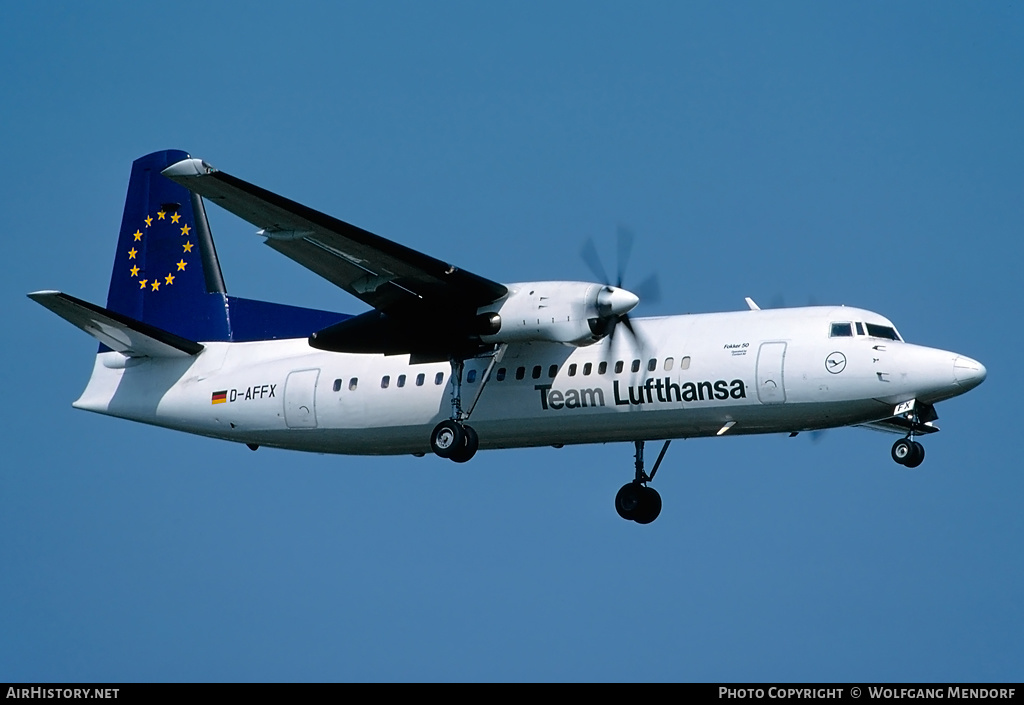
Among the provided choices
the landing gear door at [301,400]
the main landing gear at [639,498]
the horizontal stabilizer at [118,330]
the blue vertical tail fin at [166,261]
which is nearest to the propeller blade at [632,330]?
the main landing gear at [639,498]

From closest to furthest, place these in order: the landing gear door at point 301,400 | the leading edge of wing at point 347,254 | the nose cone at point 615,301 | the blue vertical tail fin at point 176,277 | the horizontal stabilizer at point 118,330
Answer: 1. the leading edge of wing at point 347,254
2. the nose cone at point 615,301
3. the horizontal stabilizer at point 118,330
4. the landing gear door at point 301,400
5. the blue vertical tail fin at point 176,277

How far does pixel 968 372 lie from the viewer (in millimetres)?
18750

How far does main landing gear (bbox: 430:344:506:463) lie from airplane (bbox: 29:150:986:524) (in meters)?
0.03

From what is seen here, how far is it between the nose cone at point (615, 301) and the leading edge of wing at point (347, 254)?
1.39 m

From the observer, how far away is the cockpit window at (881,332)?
19594 mm

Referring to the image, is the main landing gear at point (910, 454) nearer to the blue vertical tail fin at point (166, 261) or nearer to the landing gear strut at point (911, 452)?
the landing gear strut at point (911, 452)

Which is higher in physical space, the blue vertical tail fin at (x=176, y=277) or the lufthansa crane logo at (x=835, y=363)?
the blue vertical tail fin at (x=176, y=277)

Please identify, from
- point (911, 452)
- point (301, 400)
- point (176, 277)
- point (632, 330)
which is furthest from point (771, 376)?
point (176, 277)

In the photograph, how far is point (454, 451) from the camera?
20688 millimetres

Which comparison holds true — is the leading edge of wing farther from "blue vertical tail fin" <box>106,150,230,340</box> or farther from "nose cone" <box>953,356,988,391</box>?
"nose cone" <box>953,356,988,391</box>

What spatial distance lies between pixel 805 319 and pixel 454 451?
490cm

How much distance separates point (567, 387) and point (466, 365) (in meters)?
1.64
